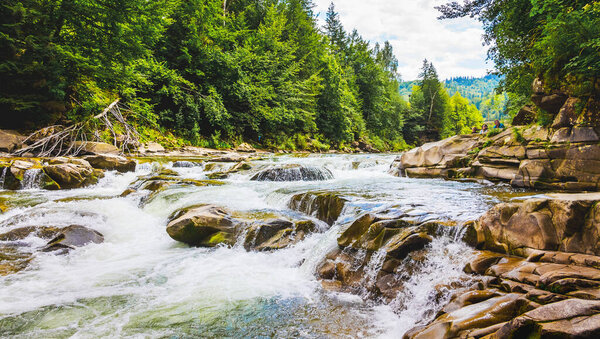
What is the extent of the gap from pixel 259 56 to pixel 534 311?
25530 mm

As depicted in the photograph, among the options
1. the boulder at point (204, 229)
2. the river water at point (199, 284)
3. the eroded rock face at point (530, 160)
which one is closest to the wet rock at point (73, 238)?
the river water at point (199, 284)

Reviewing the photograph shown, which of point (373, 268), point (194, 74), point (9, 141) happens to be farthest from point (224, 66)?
point (373, 268)

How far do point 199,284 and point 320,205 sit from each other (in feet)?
11.2

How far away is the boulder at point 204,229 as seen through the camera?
19.4ft

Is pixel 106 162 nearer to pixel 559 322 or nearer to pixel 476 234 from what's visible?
pixel 476 234

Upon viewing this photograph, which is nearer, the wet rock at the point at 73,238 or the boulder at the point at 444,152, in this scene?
the wet rock at the point at 73,238

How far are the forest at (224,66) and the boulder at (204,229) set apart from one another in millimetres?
9109

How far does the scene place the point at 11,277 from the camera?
436 centimetres

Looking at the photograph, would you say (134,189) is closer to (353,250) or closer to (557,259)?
(353,250)

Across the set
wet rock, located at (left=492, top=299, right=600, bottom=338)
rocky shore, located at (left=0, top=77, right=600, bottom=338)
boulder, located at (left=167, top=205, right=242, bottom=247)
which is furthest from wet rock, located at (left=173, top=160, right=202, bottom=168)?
wet rock, located at (left=492, top=299, right=600, bottom=338)

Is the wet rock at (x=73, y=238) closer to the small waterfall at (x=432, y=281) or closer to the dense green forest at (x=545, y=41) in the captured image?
the small waterfall at (x=432, y=281)

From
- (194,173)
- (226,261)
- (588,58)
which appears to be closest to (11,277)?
(226,261)

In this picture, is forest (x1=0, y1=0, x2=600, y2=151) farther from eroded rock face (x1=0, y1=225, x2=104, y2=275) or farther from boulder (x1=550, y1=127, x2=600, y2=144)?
eroded rock face (x1=0, y1=225, x2=104, y2=275)

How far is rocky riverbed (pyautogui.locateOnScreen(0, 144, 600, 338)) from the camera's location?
2799mm
